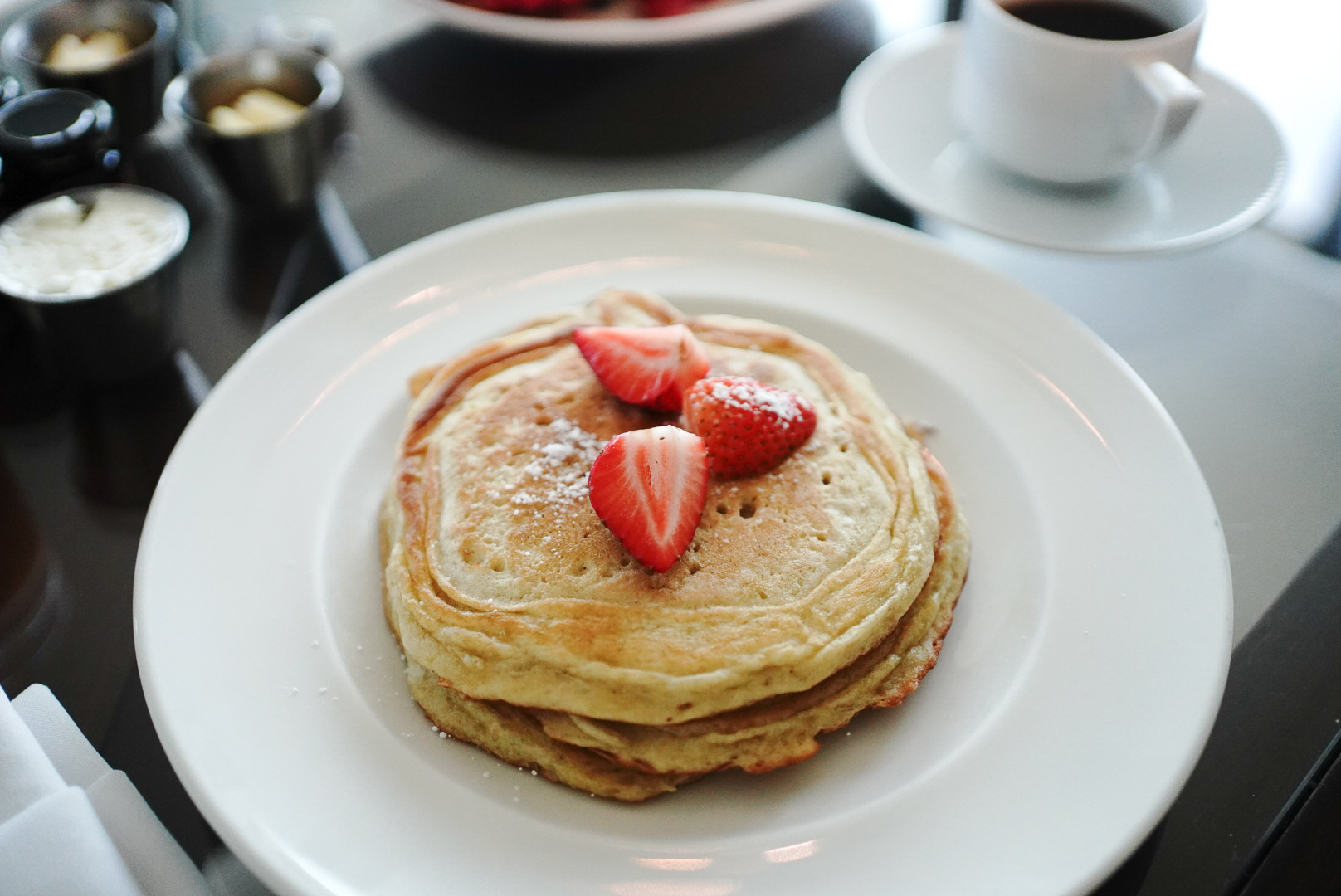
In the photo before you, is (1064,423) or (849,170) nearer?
(1064,423)

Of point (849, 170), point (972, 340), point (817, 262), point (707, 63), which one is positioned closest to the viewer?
point (972, 340)

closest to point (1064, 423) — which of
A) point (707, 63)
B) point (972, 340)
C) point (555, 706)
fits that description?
point (972, 340)

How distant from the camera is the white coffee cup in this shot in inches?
59.5

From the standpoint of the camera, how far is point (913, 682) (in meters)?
1.03

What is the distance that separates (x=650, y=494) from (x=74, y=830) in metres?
0.62

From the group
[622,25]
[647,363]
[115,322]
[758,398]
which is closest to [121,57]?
[115,322]

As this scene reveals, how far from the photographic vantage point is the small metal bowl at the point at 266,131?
65.2 inches

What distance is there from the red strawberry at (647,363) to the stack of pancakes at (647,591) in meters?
0.03

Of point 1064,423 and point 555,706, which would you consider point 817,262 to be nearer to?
point 1064,423

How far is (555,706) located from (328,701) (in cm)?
25

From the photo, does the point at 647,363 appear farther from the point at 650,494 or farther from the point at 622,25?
the point at 622,25

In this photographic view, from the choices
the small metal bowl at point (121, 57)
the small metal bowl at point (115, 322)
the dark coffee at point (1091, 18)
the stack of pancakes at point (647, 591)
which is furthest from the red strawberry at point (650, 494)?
the small metal bowl at point (121, 57)

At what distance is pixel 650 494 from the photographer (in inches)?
39.6

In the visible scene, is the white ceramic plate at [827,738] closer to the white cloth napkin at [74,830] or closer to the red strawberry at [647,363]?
the white cloth napkin at [74,830]
